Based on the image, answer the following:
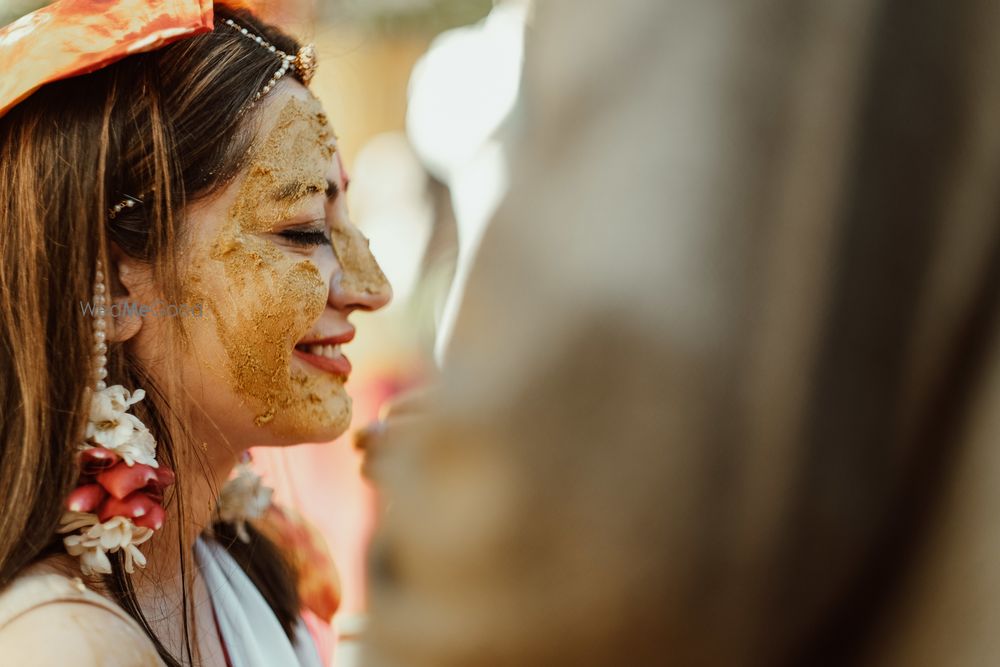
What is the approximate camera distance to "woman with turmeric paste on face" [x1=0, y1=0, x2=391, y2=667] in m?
0.75

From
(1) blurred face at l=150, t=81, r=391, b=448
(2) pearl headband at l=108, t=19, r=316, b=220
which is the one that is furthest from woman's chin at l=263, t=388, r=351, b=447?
(2) pearl headband at l=108, t=19, r=316, b=220

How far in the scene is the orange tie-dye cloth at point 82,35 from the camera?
75 centimetres

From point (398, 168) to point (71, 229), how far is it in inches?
19.2

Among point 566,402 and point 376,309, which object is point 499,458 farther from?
point 376,309

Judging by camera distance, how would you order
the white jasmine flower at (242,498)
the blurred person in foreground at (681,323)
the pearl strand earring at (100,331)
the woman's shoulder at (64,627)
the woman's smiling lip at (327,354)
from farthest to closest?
1. the white jasmine flower at (242,498)
2. the woman's smiling lip at (327,354)
3. the pearl strand earring at (100,331)
4. the woman's shoulder at (64,627)
5. the blurred person in foreground at (681,323)

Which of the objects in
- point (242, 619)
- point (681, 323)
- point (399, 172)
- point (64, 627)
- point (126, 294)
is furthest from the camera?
point (399, 172)

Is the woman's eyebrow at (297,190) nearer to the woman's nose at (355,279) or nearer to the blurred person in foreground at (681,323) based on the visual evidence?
the woman's nose at (355,279)

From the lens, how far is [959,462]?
560mm

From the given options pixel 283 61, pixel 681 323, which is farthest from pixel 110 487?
pixel 681 323

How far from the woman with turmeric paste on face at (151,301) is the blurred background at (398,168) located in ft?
0.27

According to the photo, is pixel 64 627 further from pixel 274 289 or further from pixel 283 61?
pixel 283 61

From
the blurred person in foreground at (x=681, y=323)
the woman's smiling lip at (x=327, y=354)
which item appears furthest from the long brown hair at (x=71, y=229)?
the blurred person in foreground at (x=681, y=323)

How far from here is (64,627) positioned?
0.70m

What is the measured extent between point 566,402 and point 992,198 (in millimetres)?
253
